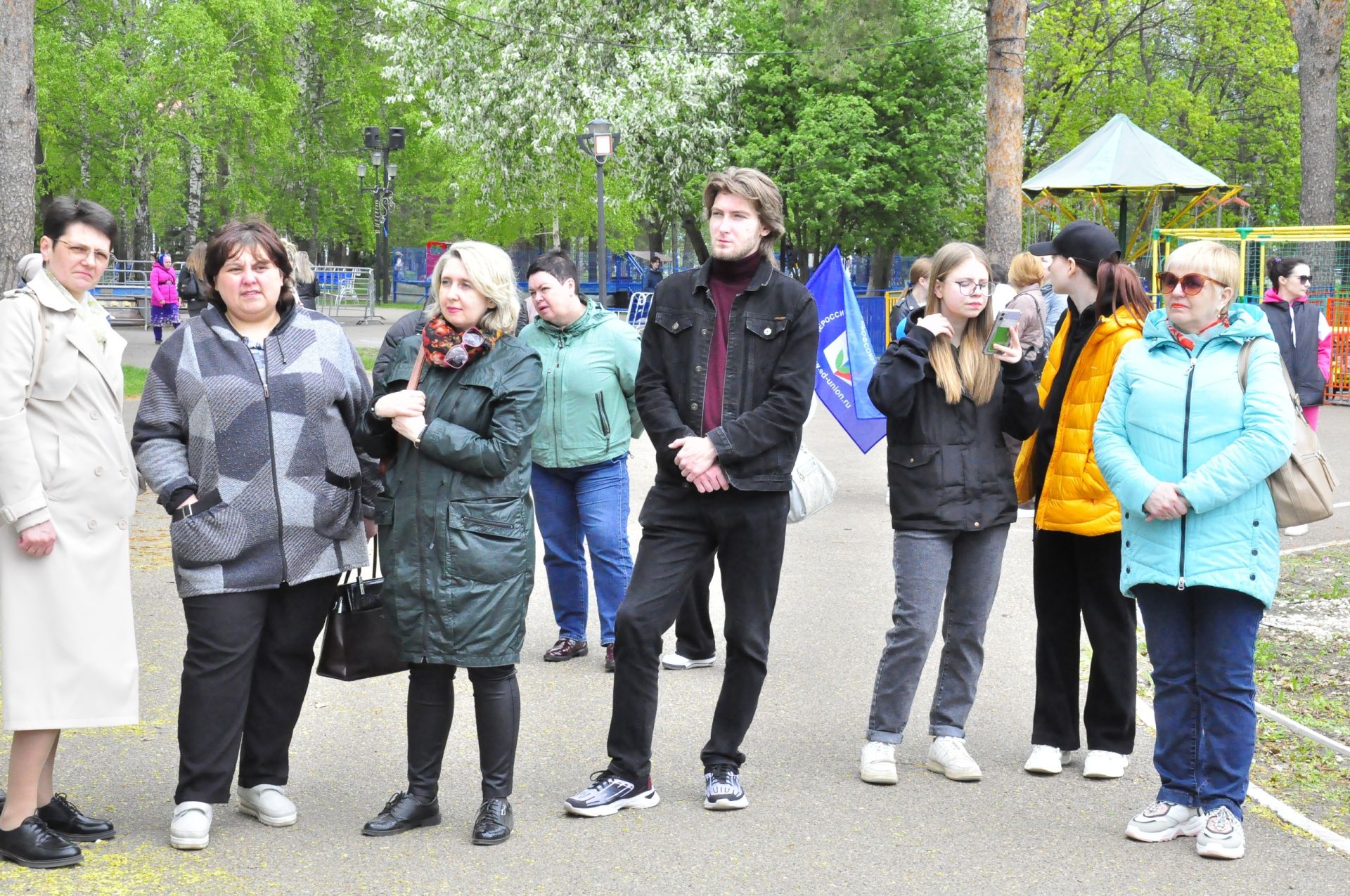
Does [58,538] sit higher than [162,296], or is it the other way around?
[162,296]

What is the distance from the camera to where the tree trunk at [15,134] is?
11.0m

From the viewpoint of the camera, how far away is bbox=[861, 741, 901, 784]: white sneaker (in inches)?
203

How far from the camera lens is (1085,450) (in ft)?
17.0

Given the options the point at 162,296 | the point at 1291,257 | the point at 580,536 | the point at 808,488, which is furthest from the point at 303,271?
the point at 162,296

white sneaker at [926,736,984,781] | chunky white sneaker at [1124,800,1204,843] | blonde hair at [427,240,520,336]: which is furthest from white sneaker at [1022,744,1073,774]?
blonde hair at [427,240,520,336]

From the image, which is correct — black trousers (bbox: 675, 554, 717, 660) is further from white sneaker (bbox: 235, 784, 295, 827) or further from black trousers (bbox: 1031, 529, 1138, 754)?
white sneaker (bbox: 235, 784, 295, 827)

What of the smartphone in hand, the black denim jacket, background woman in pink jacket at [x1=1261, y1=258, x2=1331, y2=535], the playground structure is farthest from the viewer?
the playground structure

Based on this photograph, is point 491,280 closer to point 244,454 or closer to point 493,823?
point 244,454

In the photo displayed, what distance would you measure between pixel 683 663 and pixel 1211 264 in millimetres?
3201

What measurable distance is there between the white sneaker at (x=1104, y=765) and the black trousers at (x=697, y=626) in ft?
6.67

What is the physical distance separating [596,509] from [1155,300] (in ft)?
49.2

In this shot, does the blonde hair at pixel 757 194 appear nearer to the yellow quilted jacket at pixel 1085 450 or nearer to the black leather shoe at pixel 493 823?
the yellow quilted jacket at pixel 1085 450

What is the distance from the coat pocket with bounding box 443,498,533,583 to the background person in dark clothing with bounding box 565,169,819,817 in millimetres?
504

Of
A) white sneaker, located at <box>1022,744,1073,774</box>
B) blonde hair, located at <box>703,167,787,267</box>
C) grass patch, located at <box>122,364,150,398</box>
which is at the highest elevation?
blonde hair, located at <box>703,167,787,267</box>
